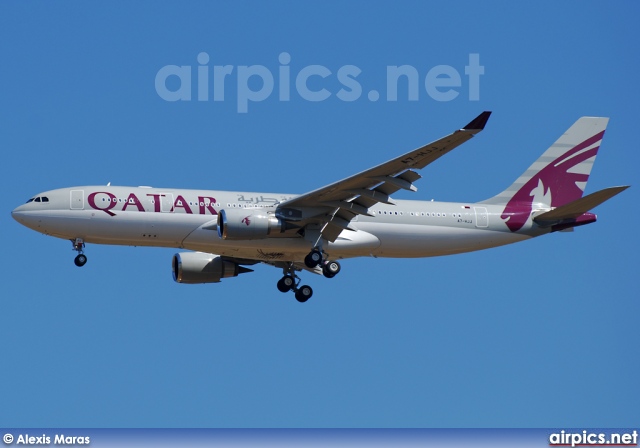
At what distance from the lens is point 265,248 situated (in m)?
49.9

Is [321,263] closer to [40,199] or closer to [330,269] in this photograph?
[330,269]

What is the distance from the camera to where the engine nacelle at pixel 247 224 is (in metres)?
47.7

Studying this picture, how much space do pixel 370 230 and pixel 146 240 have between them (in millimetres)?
9297

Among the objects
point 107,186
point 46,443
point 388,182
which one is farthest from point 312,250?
point 46,443

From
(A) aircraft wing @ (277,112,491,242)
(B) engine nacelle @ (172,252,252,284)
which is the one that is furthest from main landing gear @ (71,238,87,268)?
(A) aircraft wing @ (277,112,491,242)

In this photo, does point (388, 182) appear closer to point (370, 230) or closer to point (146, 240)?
point (370, 230)

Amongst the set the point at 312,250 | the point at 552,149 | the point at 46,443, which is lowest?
the point at 46,443

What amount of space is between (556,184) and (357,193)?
1245cm

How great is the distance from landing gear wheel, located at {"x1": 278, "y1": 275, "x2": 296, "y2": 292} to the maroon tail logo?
32.1 feet

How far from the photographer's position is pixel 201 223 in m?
49.2

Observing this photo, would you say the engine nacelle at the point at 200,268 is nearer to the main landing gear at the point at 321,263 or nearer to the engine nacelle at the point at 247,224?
the main landing gear at the point at 321,263

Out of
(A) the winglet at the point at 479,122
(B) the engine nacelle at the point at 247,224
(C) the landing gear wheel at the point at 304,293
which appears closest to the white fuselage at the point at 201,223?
(B) the engine nacelle at the point at 247,224

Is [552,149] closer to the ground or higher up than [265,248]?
higher up

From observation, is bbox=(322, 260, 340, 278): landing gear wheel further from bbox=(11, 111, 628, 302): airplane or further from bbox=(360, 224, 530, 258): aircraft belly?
bbox=(360, 224, 530, 258): aircraft belly
